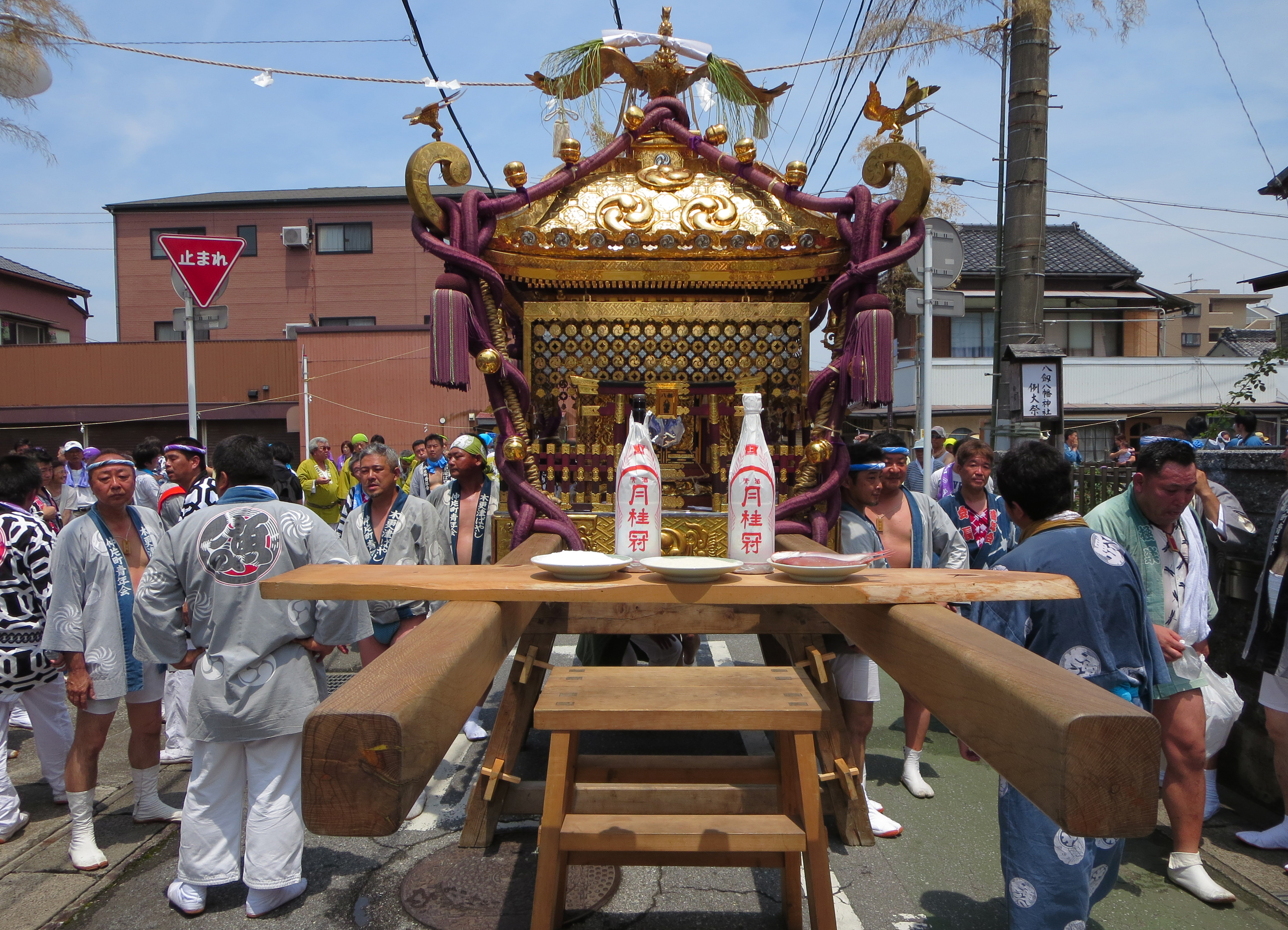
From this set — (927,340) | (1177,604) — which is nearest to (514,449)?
(1177,604)

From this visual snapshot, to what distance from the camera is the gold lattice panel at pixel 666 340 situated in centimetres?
379

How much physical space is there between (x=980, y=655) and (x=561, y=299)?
9.90 ft

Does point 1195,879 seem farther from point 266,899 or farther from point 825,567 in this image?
point 266,899

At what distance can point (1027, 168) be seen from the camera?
6.38 metres

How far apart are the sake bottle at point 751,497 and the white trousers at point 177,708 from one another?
3791 millimetres

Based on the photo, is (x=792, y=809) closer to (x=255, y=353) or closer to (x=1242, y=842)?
(x=1242, y=842)

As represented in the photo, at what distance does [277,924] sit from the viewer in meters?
3.10

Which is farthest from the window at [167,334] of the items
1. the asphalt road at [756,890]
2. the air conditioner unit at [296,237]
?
the asphalt road at [756,890]

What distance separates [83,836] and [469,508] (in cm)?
251

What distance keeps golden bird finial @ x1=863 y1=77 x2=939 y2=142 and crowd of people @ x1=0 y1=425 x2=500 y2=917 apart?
112 inches

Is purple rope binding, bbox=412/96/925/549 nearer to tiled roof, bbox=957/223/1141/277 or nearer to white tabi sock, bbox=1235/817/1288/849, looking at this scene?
white tabi sock, bbox=1235/817/1288/849

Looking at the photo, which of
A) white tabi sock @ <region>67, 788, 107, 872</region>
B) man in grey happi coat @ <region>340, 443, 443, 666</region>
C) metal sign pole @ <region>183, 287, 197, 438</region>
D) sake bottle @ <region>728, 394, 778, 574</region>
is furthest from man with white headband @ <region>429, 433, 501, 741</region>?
sake bottle @ <region>728, 394, 778, 574</region>

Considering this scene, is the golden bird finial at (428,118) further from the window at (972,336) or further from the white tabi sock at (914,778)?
the window at (972,336)

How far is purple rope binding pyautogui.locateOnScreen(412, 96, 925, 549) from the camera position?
10.7 feet
